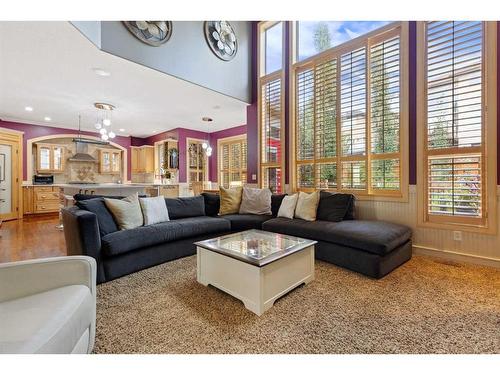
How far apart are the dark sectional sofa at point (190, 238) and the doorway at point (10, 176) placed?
5.15 metres

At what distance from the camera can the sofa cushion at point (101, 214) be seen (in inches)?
95.7

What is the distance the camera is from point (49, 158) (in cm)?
693

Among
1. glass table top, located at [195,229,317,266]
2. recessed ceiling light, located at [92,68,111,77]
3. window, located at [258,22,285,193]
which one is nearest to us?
glass table top, located at [195,229,317,266]

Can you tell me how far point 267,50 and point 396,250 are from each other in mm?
4457

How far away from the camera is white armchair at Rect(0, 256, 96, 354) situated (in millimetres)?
857

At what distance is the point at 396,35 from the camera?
3189 mm

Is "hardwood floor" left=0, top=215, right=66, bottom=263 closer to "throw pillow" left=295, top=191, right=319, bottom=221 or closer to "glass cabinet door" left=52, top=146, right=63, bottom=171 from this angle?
"glass cabinet door" left=52, top=146, right=63, bottom=171

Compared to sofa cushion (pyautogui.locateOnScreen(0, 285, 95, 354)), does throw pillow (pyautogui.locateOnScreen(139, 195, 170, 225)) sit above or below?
above

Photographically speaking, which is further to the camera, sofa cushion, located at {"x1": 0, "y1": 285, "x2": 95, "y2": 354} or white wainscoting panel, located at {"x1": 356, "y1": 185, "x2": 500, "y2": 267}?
white wainscoting panel, located at {"x1": 356, "y1": 185, "x2": 500, "y2": 267}

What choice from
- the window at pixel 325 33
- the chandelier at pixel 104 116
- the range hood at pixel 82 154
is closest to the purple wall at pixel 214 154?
the chandelier at pixel 104 116

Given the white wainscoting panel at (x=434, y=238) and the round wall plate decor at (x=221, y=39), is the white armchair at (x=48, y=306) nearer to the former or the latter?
the white wainscoting panel at (x=434, y=238)

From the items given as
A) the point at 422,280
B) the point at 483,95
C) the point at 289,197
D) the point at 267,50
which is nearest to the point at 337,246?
the point at 422,280

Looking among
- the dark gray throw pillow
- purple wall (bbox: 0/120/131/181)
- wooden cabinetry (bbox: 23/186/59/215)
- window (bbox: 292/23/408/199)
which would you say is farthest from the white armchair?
purple wall (bbox: 0/120/131/181)

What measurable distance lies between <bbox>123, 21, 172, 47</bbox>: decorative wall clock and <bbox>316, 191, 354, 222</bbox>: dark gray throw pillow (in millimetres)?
3373
